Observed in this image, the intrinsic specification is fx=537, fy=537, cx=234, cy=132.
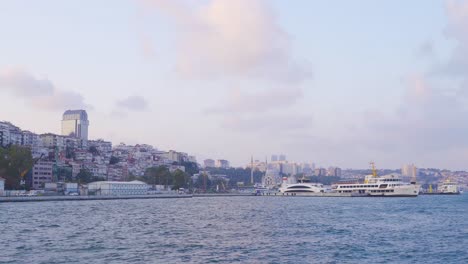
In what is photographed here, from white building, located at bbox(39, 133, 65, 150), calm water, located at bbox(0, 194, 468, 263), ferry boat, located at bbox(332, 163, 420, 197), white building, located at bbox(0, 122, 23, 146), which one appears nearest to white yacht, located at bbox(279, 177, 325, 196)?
ferry boat, located at bbox(332, 163, 420, 197)

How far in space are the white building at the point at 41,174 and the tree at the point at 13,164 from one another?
71.5ft

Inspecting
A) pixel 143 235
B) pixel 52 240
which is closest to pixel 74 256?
pixel 52 240

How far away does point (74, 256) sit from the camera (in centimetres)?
2284

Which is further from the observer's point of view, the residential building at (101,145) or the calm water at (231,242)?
the residential building at (101,145)

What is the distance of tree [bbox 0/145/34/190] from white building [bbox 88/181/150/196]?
17930 millimetres

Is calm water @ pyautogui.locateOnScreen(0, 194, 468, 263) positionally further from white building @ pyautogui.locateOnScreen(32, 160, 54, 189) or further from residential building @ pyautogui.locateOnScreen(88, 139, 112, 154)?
residential building @ pyautogui.locateOnScreen(88, 139, 112, 154)

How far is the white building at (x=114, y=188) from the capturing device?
360ft

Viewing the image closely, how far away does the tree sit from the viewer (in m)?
90.1

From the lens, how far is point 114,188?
112062mm

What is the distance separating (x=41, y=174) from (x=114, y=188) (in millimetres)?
18314

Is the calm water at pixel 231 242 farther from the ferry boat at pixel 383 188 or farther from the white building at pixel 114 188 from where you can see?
the white building at pixel 114 188

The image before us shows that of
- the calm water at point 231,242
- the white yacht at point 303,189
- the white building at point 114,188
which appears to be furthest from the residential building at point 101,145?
the calm water at point 231,242

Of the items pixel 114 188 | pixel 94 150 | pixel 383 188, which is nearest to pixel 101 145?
pixel 94 150

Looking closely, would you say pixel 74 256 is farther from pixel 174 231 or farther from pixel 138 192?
pixel 138 192
